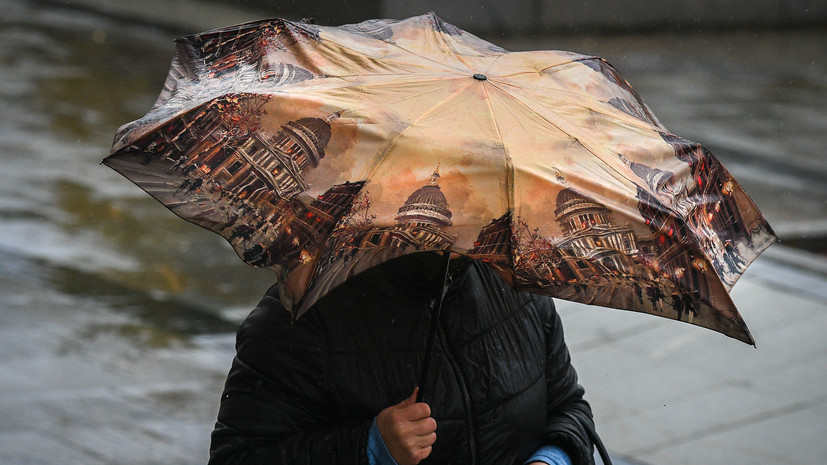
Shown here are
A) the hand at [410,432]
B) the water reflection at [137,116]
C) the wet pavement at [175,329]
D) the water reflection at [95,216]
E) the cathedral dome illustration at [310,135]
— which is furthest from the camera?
the water reflection at [137,116]

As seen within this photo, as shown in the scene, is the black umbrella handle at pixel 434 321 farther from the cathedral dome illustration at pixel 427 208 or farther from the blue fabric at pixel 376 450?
the cathedral dome illustration at pixel 427 208

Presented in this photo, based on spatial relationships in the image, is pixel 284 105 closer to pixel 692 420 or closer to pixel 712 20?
pixel 692 420

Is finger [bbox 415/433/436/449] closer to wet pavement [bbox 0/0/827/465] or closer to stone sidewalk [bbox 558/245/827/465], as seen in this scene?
wet pavement [bbox 0/0/827/465]

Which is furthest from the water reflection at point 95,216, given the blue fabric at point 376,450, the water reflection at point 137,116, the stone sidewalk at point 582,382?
the blue fabric at point 376,450

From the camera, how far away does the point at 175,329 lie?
21.1ft

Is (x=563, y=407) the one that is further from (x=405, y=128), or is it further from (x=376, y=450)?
(x=405, y=128)

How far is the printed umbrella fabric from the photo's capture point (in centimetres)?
230

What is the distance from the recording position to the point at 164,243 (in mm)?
7754

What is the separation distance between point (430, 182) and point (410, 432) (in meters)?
0.62

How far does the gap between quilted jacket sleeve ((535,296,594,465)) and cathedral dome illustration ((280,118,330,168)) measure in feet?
3.24

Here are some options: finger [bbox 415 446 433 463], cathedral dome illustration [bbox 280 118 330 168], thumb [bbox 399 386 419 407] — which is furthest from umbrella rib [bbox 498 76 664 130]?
finger [bbox 415 446 433 463]

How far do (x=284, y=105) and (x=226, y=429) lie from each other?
830 mm

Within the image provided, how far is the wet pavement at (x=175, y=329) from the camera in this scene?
5.46 metres

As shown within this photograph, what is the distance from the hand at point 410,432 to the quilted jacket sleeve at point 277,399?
10 cm
